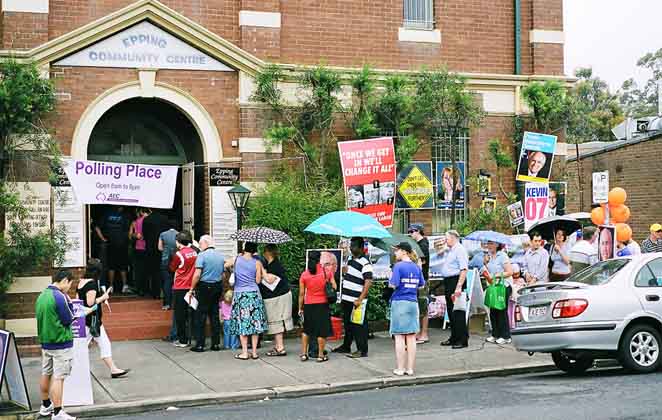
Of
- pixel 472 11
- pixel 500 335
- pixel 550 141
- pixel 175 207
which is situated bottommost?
pixel 500 335

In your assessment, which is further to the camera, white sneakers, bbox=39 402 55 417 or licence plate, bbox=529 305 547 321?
licence plate, bbox=529 305 547 321

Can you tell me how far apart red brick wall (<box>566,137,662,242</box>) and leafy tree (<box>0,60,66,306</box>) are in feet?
49.8

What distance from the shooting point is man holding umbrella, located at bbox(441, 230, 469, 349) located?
47.4 feet

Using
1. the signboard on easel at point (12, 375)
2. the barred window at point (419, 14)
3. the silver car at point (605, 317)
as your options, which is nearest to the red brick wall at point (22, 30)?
the signboard on easel at point (12, 375)

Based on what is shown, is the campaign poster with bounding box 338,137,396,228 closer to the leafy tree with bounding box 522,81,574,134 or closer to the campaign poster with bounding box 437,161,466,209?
the campaign poster with bounding box 437,161,466,209

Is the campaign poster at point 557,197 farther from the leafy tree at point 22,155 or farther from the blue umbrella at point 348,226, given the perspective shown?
the leafy tree at point 22,155

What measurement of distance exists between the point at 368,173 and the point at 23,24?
640 centimetres

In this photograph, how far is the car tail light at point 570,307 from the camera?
11609mm

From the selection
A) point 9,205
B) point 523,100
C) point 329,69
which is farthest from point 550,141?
point 9,205

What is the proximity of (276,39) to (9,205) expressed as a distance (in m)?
5.78

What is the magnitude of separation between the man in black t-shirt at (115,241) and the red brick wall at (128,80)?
205cm

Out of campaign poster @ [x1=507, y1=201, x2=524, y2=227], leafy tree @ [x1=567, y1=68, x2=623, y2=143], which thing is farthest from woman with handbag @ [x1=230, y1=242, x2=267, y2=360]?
leafy tree @ [x1=567, y1=68, x2=623, y2=143]

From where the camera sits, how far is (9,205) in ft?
46.2

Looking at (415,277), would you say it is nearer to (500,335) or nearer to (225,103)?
(500,335)
